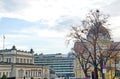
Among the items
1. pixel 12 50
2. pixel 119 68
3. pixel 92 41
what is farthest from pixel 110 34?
pixel 12 50

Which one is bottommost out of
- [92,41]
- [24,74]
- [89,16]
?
[24,74]

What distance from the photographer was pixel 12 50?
111m

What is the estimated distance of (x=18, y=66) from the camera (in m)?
106

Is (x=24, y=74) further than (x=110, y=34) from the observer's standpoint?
Yes

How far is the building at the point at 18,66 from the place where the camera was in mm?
100938

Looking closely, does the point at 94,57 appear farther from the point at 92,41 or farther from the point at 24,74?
the point at 24,74

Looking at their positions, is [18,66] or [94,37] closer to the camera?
[94,37]

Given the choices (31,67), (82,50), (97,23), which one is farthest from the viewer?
(31,67)

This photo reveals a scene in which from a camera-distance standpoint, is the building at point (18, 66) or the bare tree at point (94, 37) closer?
the bare tree at point (94, 37)

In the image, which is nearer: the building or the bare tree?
the bare tree

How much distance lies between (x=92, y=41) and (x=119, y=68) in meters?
35.5

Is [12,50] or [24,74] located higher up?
[12,50]

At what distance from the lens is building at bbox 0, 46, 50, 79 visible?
10094 centimetres

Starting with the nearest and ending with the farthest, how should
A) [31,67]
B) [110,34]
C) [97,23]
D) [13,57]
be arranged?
1. [97,23]
2. [110,34]
3. [13,57]
4. [31,67]
